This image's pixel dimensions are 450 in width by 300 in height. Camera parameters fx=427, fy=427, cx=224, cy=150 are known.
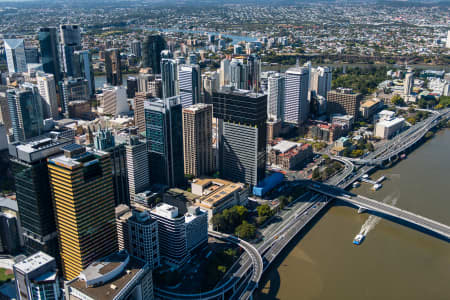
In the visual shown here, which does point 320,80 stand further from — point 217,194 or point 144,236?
point 144,236

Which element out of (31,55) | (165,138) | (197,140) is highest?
(31,55)

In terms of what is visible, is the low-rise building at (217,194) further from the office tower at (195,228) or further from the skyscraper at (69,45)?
the skyscraper at (69,45)

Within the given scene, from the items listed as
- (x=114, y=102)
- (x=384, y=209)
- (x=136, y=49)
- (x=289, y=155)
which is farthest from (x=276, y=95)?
(x=136, y=49)

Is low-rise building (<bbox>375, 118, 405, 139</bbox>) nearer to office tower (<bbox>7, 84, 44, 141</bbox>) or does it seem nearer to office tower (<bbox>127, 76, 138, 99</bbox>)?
office tower (<bbox>127, 76, 138, 99</bbox>)

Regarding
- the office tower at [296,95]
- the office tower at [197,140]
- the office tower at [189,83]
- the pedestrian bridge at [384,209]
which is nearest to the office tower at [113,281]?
the office tower at [197,140]

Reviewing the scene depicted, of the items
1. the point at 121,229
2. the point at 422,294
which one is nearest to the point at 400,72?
the point at 422,294

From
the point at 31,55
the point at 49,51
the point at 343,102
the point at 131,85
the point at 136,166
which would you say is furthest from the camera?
the point at 31,55

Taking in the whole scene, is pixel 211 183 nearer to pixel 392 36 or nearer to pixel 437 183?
pixel 437 183
